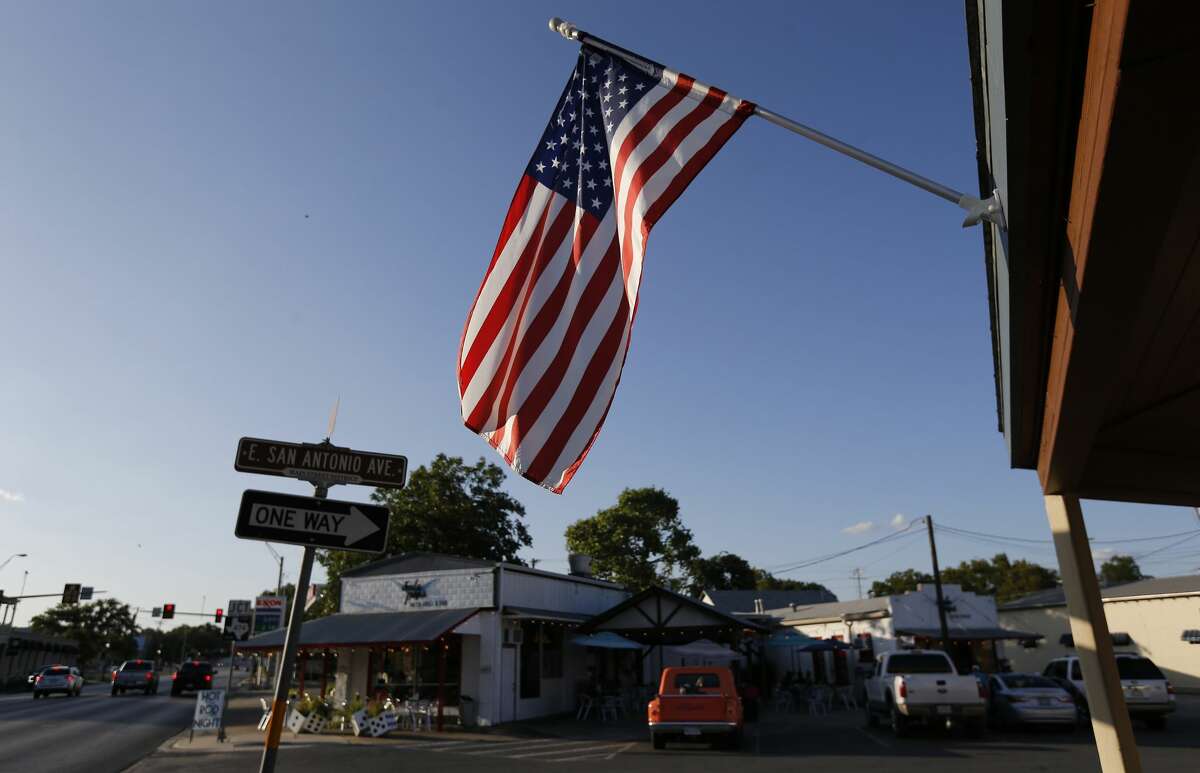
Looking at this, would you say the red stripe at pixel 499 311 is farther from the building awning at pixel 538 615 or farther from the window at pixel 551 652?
the window at pixel 551 652

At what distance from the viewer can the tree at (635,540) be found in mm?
59281

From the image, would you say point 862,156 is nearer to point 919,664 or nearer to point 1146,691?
point 919,664

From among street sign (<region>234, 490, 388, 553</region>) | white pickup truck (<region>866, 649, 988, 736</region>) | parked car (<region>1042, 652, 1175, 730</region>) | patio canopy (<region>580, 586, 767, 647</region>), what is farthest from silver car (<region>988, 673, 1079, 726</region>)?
street sign (<region>234, 490, 388, 553</region>)

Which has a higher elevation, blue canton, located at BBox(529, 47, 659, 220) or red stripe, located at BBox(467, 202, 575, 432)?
blue canton, located at BBox(529, 47, 659, 220)

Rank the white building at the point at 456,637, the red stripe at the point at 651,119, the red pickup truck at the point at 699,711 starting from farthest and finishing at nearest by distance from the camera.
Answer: the white building at the point at 456,637
the red pickup truck at the point at 699,711
the red stripe at the point at 651,119

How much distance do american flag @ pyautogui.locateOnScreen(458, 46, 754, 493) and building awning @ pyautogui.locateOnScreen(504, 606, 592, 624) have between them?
20136mm

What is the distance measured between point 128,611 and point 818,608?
94.4 metres

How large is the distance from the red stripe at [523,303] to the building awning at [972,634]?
4071cm

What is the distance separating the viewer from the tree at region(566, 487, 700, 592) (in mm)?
59281

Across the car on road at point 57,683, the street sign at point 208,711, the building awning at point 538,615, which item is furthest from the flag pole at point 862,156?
the car on road at point 57,683

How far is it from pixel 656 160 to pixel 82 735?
76.5 feet

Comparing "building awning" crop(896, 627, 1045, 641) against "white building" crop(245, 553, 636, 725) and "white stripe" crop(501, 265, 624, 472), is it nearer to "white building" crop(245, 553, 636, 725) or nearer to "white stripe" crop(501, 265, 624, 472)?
"white building" crop(245, 553, 636, 725)

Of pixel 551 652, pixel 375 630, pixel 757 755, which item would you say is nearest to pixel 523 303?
pixel 757 755

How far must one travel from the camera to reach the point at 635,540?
198 feet
